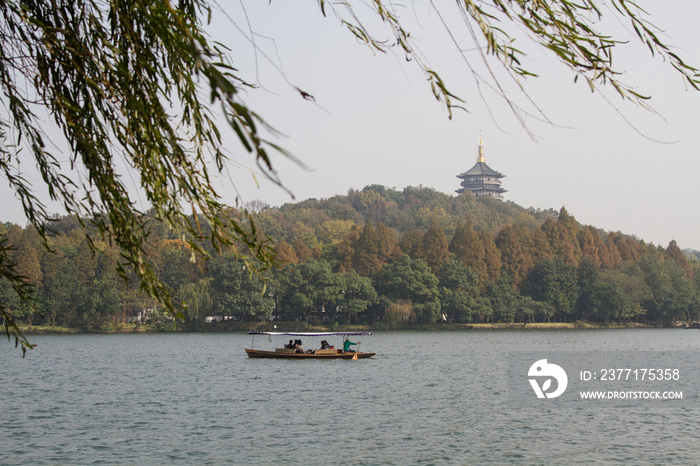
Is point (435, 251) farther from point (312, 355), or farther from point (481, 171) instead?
point (481, 171)

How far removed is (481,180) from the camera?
7594 inches

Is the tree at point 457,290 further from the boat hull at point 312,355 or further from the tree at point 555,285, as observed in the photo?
the boat hull at point 312,355

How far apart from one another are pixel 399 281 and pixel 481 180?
120 meters

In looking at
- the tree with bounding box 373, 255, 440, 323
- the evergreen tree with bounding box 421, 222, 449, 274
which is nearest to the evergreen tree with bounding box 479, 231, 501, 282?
the evergreen tree with bounding box 421, 222, 449, 274

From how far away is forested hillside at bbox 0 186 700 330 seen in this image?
2854 inches

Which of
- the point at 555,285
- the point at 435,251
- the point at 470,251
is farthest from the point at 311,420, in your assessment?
the point at 470,251

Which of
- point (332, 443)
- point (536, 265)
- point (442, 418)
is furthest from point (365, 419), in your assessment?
point (536, 265)

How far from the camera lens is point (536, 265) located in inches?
3501

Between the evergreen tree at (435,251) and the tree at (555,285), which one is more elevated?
the evergreen tree at (435,251)

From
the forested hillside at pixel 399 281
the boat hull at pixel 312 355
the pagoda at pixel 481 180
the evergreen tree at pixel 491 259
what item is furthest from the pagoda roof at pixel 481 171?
the boat hull at pixel 312 355

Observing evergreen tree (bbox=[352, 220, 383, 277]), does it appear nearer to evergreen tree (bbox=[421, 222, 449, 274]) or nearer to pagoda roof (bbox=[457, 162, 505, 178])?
evergreen tree (bbox=[421, 222, 449, 274])

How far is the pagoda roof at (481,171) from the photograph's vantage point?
192250mm

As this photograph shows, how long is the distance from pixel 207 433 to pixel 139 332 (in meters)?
59.2

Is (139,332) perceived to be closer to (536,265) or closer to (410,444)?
(536,265)
